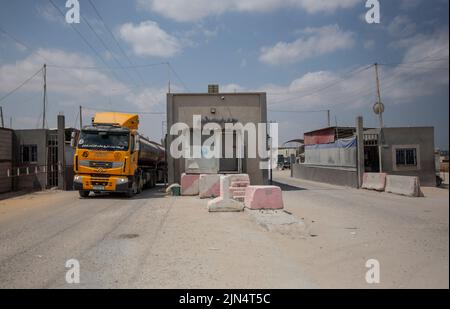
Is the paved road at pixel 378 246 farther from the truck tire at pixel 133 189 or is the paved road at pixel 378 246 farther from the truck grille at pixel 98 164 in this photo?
the truck grille at pixel 98 164

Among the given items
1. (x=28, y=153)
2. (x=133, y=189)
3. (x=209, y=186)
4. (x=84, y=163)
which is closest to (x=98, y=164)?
(x=84, y=163)

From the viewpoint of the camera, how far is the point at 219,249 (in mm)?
6512

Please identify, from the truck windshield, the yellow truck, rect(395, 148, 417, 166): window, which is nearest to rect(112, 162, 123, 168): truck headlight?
the yellow truck

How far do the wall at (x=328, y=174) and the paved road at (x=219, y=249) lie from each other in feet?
33.5

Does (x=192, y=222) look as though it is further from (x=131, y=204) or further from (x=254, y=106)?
(x=254, y=106)

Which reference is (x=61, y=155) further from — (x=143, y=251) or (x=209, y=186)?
(x=143, y=251)

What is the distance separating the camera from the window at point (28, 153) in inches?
865

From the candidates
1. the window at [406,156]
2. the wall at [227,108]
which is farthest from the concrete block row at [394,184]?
the wall at [227,108]

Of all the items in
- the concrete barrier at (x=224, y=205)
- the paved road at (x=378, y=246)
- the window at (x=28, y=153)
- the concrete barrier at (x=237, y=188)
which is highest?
the window at (x=28, y=153)

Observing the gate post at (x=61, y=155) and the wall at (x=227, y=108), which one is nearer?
the wall at (x=227, y=108)

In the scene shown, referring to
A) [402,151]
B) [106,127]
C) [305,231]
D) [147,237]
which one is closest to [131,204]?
[106,127]

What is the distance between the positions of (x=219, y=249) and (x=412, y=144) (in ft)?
61.6

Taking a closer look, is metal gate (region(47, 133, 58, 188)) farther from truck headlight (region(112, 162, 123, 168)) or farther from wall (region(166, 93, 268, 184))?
truck headlight (region(112, 162, 123, 168))
